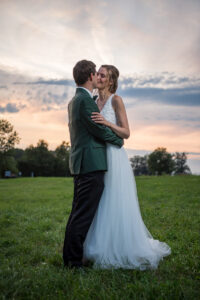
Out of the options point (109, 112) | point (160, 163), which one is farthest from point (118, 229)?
point (160, 163)

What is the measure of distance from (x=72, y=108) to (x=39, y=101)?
15.3 metres

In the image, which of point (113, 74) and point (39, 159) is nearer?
point (113, 74)

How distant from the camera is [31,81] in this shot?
15.9 m

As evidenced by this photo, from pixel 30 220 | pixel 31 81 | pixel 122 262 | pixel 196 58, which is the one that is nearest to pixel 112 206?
pixel 122 262

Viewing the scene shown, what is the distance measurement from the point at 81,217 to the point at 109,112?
5.98 feet

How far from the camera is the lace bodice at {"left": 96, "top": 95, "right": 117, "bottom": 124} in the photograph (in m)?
4.18

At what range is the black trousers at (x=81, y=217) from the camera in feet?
11.8

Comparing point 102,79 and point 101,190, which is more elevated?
point 102,79

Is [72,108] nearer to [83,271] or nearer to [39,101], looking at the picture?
[83,271]

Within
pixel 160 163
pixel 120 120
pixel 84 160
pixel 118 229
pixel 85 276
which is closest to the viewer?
pixel 85 276

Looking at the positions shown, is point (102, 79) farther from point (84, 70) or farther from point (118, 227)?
point (118, 227)

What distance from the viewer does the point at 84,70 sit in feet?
12.2

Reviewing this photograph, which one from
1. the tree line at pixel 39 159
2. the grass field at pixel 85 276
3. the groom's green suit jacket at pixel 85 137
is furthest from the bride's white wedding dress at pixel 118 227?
the tree line at pixel 39 159

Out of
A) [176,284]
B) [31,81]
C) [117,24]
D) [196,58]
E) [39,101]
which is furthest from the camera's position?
[39,101]
